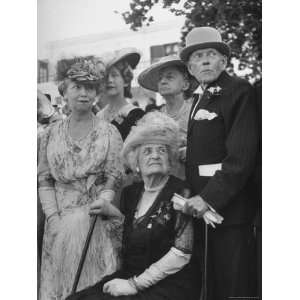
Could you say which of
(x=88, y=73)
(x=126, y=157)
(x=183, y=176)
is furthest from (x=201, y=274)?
(x=88, y=73)

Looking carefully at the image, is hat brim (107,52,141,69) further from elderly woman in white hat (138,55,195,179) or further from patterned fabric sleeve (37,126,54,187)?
patterned fabric sleeve (37,126,54,187)

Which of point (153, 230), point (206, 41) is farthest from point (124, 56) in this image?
point (153, 230)

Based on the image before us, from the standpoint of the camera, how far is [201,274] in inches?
120

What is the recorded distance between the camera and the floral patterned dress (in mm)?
3348

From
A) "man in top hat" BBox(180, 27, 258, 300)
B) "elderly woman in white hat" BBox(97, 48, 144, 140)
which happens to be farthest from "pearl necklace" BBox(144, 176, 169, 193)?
"elderly woman in white hat" BBox(97, 48, 144, 140)

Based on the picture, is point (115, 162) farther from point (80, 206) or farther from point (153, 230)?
point (153, 230)

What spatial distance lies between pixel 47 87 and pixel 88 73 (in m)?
0.29

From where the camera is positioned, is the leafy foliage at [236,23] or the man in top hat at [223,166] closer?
the man in top hat at [223,166]

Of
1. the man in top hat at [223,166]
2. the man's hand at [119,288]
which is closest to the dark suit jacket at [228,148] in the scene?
the man in top hat at [223,166]

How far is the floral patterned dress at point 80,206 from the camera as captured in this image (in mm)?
3348

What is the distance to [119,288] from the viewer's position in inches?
122

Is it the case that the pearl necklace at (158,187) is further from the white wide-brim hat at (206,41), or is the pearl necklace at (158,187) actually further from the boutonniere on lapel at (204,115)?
the white wide-brim hat at (206,41)

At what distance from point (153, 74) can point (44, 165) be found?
2.86ft

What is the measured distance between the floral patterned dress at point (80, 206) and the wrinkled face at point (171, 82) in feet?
1.26
